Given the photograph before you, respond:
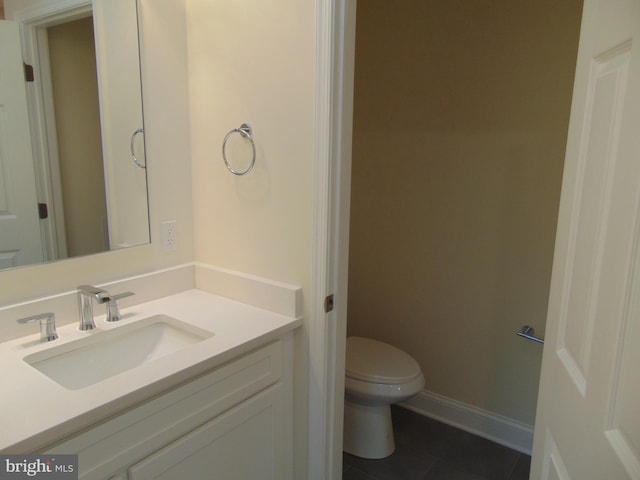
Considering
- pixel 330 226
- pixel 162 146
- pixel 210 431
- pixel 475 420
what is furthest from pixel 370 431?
pixel 162 146

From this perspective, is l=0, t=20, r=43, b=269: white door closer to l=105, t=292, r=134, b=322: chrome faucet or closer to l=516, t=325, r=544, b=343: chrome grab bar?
l=105, t=292, r=134, b=322: chrome faucet

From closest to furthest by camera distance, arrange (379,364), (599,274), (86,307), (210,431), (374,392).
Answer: (599,274) → (210,431) → (86,307) → (374,392) → (379,364)

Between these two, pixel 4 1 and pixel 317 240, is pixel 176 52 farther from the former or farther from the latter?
pixel 317 240

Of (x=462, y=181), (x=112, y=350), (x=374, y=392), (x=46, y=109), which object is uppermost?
(x=46, y=109)

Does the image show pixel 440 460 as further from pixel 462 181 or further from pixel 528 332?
pixel 462 181

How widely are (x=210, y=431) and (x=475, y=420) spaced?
5.06 feet

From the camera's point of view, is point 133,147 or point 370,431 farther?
point 370,431

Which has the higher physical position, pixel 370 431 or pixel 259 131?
pixel 259 131

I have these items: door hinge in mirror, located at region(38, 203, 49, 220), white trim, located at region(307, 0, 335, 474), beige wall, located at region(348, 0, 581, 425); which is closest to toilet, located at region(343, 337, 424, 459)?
beige wall, located at region(348, 0, 581, 425)

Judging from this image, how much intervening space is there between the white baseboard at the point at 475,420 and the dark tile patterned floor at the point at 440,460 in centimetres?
3

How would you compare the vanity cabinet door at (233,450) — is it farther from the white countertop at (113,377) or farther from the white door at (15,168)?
the white door at (15,168)

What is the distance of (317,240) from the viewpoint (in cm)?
137

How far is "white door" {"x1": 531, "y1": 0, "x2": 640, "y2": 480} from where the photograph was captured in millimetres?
636

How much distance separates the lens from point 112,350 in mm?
1362
